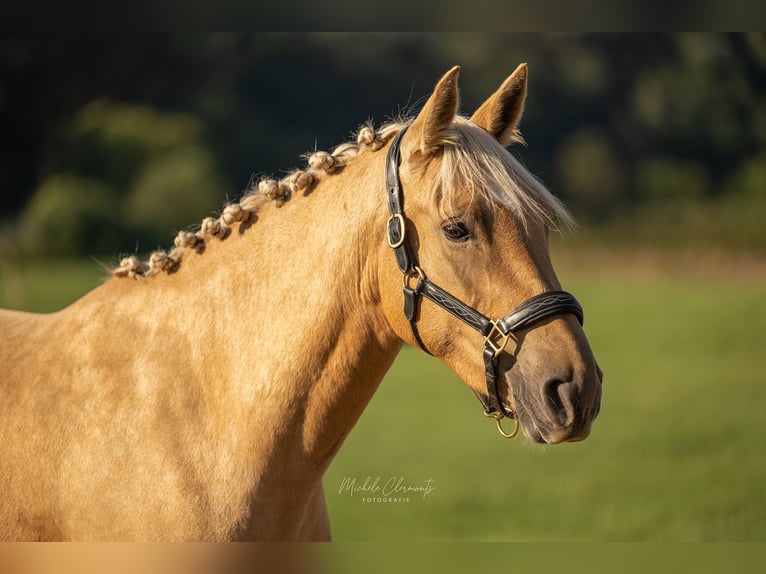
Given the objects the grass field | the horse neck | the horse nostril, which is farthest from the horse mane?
the grass field

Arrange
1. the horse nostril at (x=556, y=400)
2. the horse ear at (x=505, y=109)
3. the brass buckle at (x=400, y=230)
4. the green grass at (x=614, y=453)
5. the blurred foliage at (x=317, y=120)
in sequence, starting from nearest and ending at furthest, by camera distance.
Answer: the horse nostril at (x=556, y=400), the brass buckle at (x=400, y=230), the horse ear at (x=505, y=109), the green grass at (x=614, y=453), the blurred foliage at (x=317, y=120)

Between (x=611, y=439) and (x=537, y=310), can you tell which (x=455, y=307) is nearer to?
(x=537, y=310)

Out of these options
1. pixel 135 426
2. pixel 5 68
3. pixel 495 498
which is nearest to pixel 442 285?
pixel 135 426

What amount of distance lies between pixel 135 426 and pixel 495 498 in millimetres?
6369

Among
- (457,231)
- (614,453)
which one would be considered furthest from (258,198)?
(614,453)

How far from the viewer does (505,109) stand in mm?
2658

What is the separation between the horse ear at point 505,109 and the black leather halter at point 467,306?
0.34 m

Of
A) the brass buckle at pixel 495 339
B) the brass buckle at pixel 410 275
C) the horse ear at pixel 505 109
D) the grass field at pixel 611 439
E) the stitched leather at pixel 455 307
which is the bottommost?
the grass field at pixel 611 439

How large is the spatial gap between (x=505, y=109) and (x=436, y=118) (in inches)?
14.6

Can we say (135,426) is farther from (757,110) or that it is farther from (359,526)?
(757,110)

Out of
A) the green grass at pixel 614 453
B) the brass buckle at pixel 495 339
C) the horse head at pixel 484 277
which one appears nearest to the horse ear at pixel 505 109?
the horse head at pixel 484 277

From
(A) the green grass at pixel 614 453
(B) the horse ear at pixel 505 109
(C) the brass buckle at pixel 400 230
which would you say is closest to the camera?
(C) the brass buckle at pixel 400 230

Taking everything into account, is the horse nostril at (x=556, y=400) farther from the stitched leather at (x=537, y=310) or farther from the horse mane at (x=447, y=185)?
the horse mane at (x=447, y=185)

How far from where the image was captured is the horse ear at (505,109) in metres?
2.59
